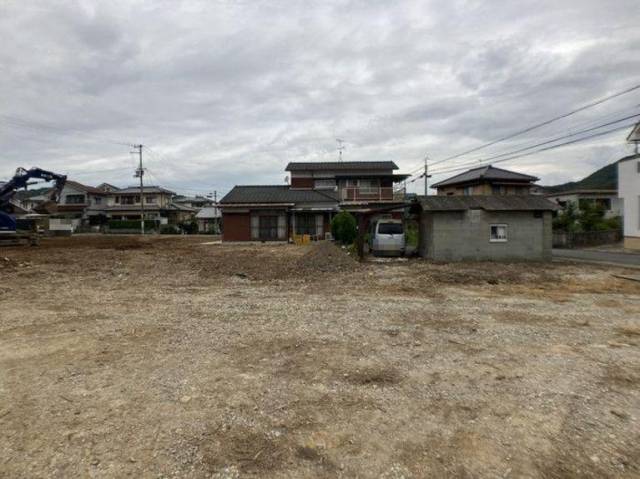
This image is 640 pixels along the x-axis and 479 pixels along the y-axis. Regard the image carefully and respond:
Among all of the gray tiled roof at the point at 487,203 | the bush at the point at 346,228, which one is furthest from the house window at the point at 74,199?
the gray tiled roof at the point at 487,203

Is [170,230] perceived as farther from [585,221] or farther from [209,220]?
[585,221]

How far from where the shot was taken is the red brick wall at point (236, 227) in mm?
27516

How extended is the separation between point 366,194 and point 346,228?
31.8 ft

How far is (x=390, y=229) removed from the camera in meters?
17.9

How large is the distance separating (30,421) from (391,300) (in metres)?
6.37

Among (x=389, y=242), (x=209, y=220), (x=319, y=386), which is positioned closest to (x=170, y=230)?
(x=209, y=220)

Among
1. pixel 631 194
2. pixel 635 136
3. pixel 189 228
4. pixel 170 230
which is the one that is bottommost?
pixel 170 230

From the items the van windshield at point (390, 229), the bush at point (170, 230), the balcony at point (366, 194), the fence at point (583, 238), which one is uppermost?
the balcony at point (366, 194)

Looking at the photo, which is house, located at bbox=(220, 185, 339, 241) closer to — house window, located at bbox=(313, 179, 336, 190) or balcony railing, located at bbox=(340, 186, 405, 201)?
balcony railing, located at bbox=(340, 186, 405, 201)

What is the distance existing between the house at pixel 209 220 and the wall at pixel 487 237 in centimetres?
3838

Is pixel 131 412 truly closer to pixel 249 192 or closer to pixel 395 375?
pixel 395 375

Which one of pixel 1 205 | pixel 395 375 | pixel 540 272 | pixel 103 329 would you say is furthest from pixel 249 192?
pixel 395 375

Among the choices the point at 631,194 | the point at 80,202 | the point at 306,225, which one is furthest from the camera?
the point at 80,202

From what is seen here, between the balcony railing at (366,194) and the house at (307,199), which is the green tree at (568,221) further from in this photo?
the balcony railing at (366,194)
